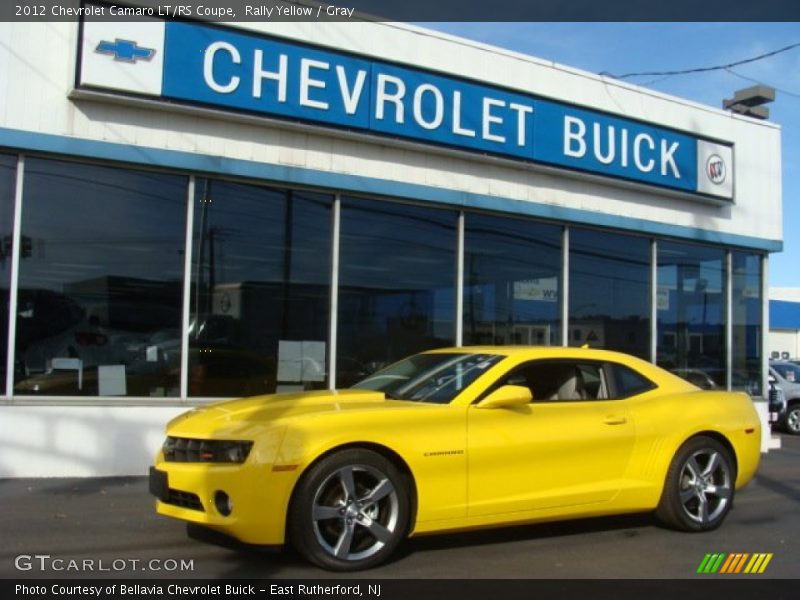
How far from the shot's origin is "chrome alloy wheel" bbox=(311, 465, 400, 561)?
17.4ft

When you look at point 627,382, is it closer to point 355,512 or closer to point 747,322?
point 355,512

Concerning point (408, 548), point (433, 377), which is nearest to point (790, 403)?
point (433, 377)

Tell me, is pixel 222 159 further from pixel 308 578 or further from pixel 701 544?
pixel 701 544

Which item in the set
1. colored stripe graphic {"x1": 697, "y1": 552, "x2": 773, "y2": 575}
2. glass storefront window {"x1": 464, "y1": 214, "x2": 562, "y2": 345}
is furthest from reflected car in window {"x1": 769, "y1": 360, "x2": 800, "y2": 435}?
colored stripe graphic {"x1": 697, "y1": 552, "x2": 773, "y2": 575}

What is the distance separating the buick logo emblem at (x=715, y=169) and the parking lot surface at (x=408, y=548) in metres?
7.33

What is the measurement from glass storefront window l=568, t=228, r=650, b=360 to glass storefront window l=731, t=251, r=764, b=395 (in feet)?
7.23

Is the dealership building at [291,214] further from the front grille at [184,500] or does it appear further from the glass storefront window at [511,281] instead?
the front grille at [184,500]

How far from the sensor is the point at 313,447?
525cm

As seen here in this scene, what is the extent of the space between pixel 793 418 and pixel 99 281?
1417cm

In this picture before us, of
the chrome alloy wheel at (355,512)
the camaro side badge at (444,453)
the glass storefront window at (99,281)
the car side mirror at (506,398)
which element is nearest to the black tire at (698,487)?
the car side mirror at (506,398)

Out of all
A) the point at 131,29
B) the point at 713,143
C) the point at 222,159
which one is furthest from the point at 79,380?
the point at 713,143

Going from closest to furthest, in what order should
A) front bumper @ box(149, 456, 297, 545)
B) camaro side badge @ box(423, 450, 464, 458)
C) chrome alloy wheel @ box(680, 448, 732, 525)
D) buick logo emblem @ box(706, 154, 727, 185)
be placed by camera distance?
front bumper @ box(149, 456, 297, 545) < camaro side badge @ box(423, 450, 464, 458) < chrome alloy wheel @ box(680, 448, 732, 525) < buick logo emblem @ box(706, 154, 727, 185)

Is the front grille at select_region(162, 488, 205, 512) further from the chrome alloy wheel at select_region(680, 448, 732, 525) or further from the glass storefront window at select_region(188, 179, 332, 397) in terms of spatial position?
the glass storefront window at select_region(188, 179, 332, 397)

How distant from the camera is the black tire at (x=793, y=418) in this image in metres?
17.3
